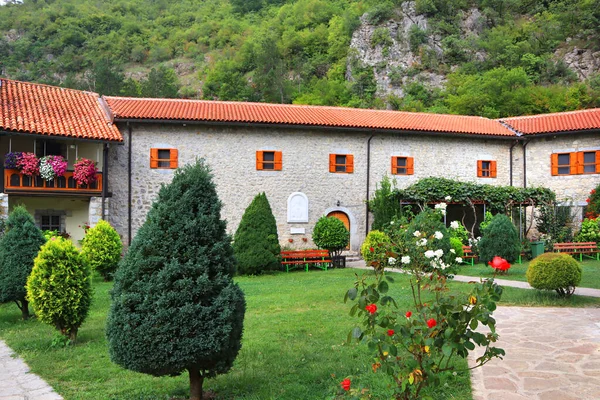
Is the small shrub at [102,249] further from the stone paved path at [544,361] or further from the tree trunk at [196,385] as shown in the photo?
the stone paved path at [544,361]

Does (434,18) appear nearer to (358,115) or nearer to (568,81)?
(568,81)

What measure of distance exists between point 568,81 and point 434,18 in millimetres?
16012

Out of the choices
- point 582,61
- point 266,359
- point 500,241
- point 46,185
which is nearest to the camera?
point 266,359

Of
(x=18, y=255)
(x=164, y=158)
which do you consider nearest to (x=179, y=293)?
(x=18, y=255)

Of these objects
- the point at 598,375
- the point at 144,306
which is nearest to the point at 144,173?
the point at 144,306

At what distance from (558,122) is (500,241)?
10527 mm

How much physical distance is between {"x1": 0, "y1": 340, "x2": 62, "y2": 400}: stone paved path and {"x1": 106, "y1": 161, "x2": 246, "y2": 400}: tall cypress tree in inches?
47.0

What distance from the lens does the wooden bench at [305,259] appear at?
1581cm

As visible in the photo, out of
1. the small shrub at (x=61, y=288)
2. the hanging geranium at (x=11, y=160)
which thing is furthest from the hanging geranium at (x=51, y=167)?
the small shrub at (x=61, y=288)

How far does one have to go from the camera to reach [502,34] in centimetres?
4516

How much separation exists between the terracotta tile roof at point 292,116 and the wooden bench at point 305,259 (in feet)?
17.8

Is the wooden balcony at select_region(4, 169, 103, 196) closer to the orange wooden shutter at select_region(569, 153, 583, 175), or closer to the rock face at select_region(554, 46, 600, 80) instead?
the orange wooden shutter at select_region(569, 153, 583, 175)

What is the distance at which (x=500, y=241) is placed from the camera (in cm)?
1329

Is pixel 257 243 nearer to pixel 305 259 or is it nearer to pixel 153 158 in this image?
pixel 305 259
